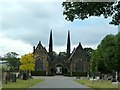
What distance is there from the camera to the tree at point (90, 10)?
17336mm

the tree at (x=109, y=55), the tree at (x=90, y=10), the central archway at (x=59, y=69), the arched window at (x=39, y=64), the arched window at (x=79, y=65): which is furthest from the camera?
the central archway at (x=59, y=69)

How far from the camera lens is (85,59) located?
500 feet

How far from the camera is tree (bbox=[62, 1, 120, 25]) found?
17336mm

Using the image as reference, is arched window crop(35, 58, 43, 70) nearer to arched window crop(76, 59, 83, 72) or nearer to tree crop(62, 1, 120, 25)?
arched window crop(76, 59, 83, 72)

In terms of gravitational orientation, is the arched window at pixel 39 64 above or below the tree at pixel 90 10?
above

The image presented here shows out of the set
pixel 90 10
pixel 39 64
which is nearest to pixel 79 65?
pixel 39 64

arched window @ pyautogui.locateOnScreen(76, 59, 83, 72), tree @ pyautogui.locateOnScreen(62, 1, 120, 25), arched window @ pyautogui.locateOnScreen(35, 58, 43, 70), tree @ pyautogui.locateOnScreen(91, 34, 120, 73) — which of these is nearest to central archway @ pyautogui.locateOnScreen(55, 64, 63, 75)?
arched window @ pyautogui.locateOnScreen(76, 59, 83, 72)

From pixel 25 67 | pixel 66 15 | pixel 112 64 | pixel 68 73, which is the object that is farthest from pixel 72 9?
pixel 68 73

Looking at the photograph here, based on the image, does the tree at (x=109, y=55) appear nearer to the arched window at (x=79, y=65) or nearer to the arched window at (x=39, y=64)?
the arched window at (x=79, y=65)

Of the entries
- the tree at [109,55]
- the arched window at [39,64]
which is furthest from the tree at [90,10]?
the arched window at [39,64]

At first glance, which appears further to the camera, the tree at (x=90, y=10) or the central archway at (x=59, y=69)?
the central archway at (x=59, y=69)

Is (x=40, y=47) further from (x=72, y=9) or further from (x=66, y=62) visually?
(x=72, y=9)

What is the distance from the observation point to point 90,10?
1753cm

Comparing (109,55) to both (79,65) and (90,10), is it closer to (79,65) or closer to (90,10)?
(90,10)
